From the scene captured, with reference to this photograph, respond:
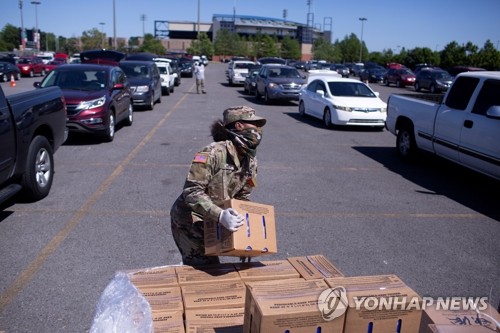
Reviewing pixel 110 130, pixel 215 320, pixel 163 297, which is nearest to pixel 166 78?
pixel 110 130

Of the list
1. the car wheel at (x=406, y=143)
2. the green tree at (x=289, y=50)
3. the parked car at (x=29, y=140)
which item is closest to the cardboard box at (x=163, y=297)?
the parked car at (x=29, y=140)

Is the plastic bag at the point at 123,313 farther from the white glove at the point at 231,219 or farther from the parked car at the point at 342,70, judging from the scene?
the parked car at the point at 342,70

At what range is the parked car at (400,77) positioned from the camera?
40.3 metres

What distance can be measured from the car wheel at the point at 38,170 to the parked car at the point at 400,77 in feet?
122

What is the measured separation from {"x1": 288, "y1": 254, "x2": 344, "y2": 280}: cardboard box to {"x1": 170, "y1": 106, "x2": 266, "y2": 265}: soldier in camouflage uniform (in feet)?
1.90

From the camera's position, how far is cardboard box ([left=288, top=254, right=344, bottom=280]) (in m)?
A: 2.96

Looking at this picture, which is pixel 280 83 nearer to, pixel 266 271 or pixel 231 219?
pixel 266 271

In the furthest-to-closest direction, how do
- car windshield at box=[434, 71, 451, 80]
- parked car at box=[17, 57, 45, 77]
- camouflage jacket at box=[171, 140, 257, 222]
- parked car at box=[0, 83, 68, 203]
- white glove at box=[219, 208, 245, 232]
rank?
parked car at box=[17, 57, 45, 77] < car windshield at box=[434, 71, 451, 80] < parked car at box=[0, 83, 68, 203] < camouflage jacket at box=[171, 140, 257, 222] < white glove at box=[219, 208, 245, 232]

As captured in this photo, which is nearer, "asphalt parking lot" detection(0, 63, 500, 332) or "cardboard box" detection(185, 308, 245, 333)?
"cardboard box" detection(185, 308, 245, 333)

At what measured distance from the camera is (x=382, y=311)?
2.34 m

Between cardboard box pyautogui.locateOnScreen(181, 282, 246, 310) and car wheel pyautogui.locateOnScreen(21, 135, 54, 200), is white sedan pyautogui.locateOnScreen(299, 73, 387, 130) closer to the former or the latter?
car wheel pyautogui.locateOnScreen(21, 135, 54, 200)

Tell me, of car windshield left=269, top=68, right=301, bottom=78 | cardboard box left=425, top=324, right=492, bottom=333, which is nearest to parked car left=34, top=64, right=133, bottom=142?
cardboard box left=425, top=324, right=492, bottom=333

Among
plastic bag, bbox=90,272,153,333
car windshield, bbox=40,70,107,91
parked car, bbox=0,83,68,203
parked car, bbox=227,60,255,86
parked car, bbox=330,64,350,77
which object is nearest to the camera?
plastic bag, bbox=90,272,153,333

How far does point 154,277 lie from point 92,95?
32.0 ft
